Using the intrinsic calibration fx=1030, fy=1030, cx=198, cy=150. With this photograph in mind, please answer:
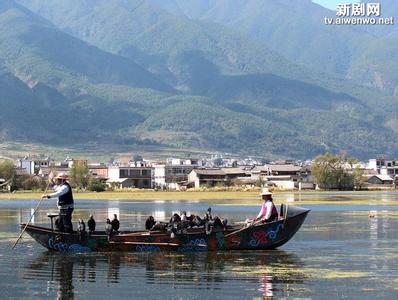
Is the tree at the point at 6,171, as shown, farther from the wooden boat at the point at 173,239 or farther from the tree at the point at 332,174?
the wooden boat at the point at 173,239

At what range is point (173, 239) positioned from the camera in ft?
131

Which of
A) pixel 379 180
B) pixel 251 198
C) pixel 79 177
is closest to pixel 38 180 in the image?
pixel 79 177

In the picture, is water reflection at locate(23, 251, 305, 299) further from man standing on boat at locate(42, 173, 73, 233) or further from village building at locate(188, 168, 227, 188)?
village building at locate(188, 168, 227, 188)

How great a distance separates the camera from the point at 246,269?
114ft

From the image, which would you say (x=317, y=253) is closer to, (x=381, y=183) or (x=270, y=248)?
(x=270, y=248)

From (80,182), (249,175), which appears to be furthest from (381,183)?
(80,182)

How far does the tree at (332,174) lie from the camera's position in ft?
521

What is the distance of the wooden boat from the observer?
3975cm

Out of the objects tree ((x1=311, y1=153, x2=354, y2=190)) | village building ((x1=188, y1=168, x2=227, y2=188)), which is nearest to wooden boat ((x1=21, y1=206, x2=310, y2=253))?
tree ((x1=311, y1=153, x2=354, y2=190))

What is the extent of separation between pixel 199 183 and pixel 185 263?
14661 centimetres

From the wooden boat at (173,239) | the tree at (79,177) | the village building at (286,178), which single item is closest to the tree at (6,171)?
the tree at (79,177)

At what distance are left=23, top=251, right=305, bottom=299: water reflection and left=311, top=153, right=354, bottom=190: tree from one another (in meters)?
120

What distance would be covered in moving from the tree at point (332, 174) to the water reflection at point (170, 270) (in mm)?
119597

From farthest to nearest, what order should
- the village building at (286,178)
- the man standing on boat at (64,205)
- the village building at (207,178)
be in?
1. the village building at (207,178)
2. the village building at (286,178)
3. the man standing on boat at (64,205)
